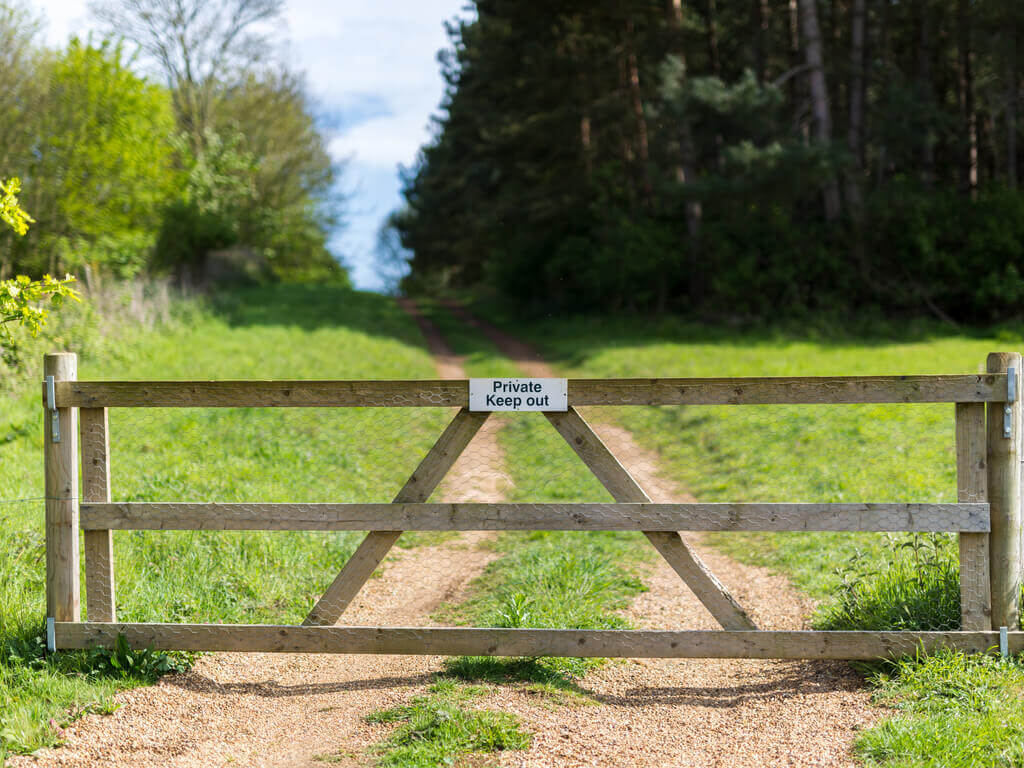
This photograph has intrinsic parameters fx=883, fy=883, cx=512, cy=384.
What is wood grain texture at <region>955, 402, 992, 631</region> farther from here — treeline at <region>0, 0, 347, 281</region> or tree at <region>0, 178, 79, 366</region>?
treeline at <region>0, 0, 347, 281</region>

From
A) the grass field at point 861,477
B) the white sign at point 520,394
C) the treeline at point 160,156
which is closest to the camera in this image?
the grass field at point 861,477

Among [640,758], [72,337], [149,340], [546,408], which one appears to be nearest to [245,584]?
[546,408]

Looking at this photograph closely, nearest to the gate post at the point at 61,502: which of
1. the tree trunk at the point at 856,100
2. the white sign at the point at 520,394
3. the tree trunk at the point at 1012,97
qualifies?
the white sign at the point at 520,394

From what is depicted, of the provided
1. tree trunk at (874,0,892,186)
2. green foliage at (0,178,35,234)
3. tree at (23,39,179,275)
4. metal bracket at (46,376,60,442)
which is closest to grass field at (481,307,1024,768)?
metal bracket at (46,376,60,442)

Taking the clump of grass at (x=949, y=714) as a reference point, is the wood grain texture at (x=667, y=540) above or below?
above

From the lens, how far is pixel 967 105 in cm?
3294

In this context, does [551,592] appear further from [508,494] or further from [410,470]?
[410,470]

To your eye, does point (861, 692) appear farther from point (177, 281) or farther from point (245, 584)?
point (177, 281)

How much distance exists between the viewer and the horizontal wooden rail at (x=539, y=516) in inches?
193

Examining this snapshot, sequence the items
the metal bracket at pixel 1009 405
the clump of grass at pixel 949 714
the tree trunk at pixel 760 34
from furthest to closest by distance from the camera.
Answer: the tree trunk at pixel 760 34 → the metal bracket at pixel 1009 405 → the clump of grass at pixel 949 714

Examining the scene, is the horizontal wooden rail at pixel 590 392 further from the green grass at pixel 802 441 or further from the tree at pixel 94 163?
the tree at pixel 94 163

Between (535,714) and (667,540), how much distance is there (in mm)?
1230

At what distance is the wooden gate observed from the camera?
4961mm

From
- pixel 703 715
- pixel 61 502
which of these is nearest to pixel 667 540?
pixel 703 715
